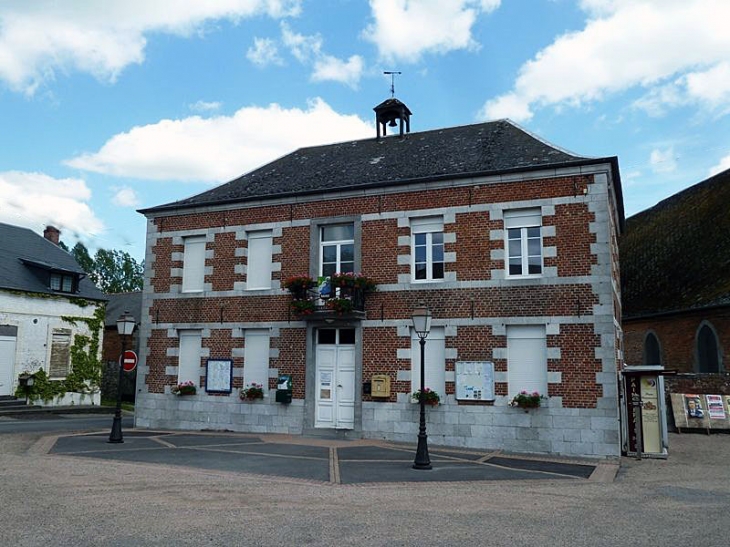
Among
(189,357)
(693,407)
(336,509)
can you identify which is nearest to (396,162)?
(189,357)

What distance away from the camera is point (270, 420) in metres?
16.1

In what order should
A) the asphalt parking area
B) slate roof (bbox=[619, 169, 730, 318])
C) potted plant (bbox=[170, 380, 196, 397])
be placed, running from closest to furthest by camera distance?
the asphalt parking area, potted plant (bbox=[170, 380, 196, 397]), slate roof (bbox=[619, 169, 730, 318])

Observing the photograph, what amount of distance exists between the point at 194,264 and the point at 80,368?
11.4 m

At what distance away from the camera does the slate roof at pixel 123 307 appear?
33.4 metres

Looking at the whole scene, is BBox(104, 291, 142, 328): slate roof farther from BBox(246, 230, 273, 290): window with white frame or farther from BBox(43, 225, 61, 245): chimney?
BBox(246, 230, 273, 290): window with white frame

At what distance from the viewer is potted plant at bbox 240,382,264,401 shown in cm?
1611

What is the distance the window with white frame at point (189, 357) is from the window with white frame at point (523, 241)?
29.4 ft

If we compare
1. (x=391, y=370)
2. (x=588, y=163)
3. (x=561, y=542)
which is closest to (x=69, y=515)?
(x=561, y=542)

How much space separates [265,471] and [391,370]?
17.2ft

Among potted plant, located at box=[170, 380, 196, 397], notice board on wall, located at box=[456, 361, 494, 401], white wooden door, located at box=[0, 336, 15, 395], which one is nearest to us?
notice board on wall, located at box=[456, 361, 494, 401]

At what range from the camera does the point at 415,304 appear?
1498 centimetres

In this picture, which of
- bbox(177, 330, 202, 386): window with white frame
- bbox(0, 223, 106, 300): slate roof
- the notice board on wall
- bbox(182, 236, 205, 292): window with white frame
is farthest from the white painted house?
the notice board on wall

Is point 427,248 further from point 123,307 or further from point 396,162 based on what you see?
point 123,307

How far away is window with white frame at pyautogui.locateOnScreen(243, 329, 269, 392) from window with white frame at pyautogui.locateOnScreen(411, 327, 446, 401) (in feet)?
13.6
